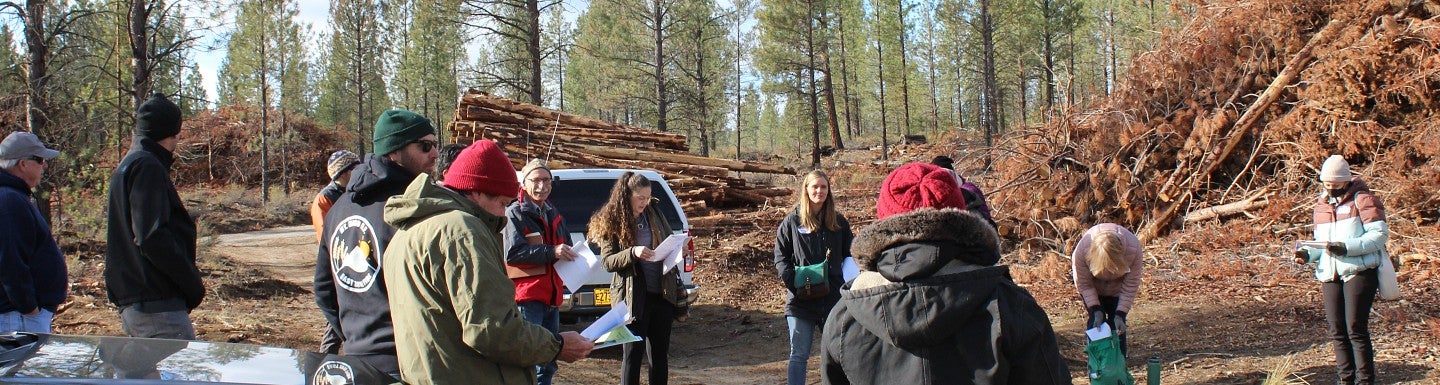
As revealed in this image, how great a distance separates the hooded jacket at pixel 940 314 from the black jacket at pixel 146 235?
315 cm

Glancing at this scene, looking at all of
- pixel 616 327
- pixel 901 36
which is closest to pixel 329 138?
pixel 901 36

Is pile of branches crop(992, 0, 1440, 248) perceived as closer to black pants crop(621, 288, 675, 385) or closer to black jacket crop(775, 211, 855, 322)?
black jacket crop(775, 211, 855, 322)

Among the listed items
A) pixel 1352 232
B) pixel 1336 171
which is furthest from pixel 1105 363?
pixel 1336 171

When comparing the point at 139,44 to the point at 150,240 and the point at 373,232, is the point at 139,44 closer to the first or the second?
the point at 150,240

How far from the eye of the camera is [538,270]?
15.2 feet

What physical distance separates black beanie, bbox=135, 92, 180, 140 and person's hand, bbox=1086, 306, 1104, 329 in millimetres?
4857

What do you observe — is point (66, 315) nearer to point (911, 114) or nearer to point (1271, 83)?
point (1271, 83)

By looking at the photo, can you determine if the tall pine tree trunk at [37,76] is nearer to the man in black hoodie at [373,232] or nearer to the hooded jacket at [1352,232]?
the man in black hoodie at [373,232]

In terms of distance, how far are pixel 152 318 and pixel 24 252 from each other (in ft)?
2.01

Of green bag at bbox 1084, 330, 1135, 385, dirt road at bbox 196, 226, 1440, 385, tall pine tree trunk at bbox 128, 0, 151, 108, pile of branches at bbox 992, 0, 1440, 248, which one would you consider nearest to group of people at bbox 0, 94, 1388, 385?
green bag at bbox 1084, 330, 1135, 385

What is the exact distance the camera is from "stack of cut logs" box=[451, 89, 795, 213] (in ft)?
43.3

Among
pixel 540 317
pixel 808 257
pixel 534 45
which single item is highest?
pixel 534 45

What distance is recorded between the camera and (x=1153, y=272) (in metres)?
9.58

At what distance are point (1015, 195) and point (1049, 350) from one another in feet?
33.5
